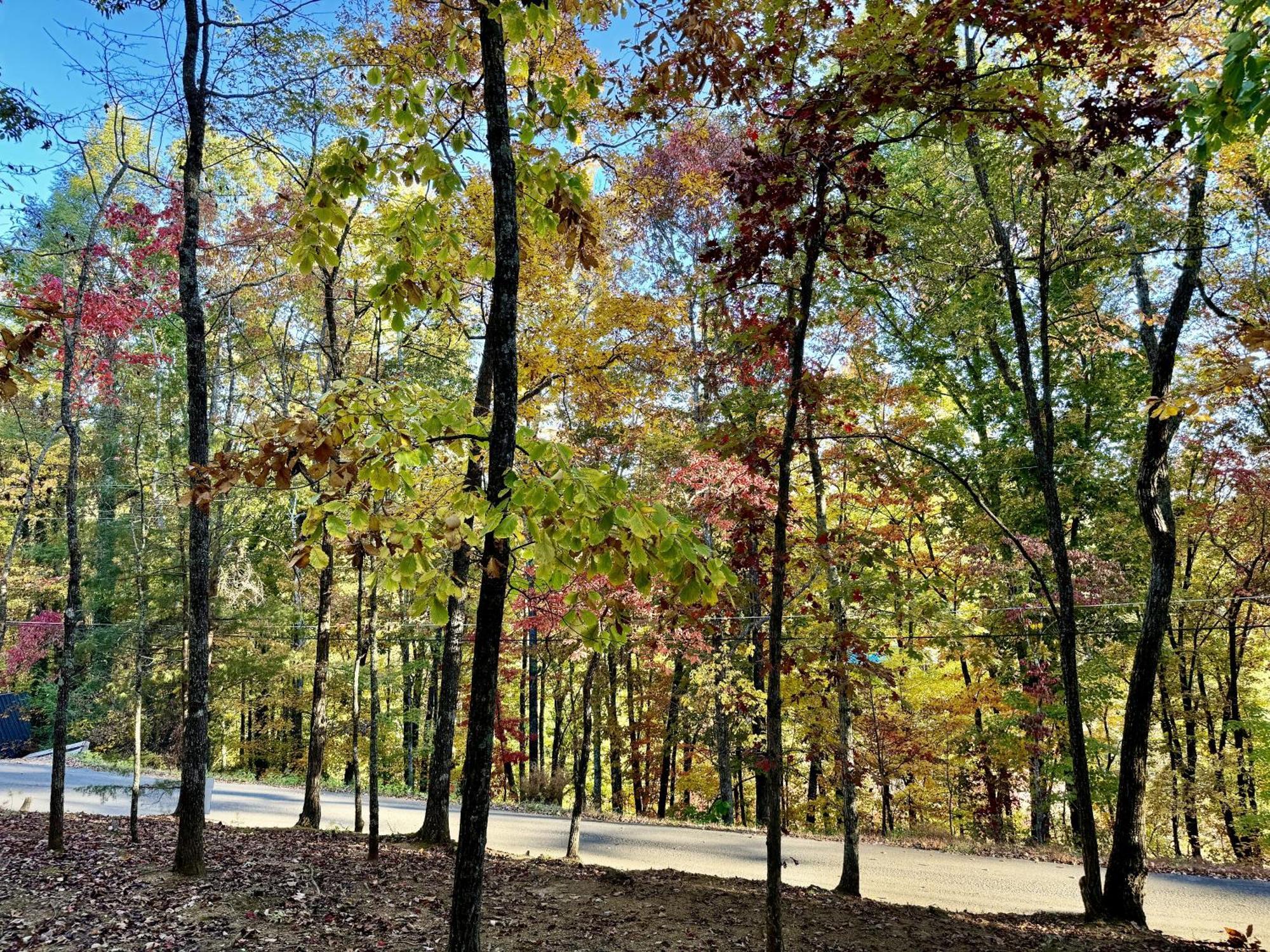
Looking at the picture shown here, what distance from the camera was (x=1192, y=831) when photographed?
15992mm

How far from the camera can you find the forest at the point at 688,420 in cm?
251

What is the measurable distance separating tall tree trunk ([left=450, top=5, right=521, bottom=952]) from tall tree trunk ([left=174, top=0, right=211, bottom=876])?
207 inches

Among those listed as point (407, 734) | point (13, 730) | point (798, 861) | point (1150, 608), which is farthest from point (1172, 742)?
point (13, 730)

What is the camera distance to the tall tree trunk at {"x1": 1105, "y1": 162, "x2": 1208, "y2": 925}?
6.67m

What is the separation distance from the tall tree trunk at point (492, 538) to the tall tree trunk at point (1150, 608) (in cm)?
690

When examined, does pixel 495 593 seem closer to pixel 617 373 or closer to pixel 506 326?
pixel 506 326

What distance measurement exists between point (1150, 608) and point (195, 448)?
386 inches

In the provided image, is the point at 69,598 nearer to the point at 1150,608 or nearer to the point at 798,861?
the point at 798,861

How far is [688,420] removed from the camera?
47.1ft

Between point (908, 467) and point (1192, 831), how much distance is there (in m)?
11.1

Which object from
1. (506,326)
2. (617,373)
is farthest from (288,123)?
(506,326)

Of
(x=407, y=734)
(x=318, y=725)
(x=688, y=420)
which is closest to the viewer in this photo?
(x=318, y=725)

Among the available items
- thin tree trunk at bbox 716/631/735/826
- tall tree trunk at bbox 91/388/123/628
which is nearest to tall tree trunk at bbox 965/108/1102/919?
thin tree trunk at bbox 716/631/735/826

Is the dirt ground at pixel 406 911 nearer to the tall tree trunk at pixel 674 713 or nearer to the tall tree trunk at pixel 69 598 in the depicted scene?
the tall tree trunk at pixel 69 598
